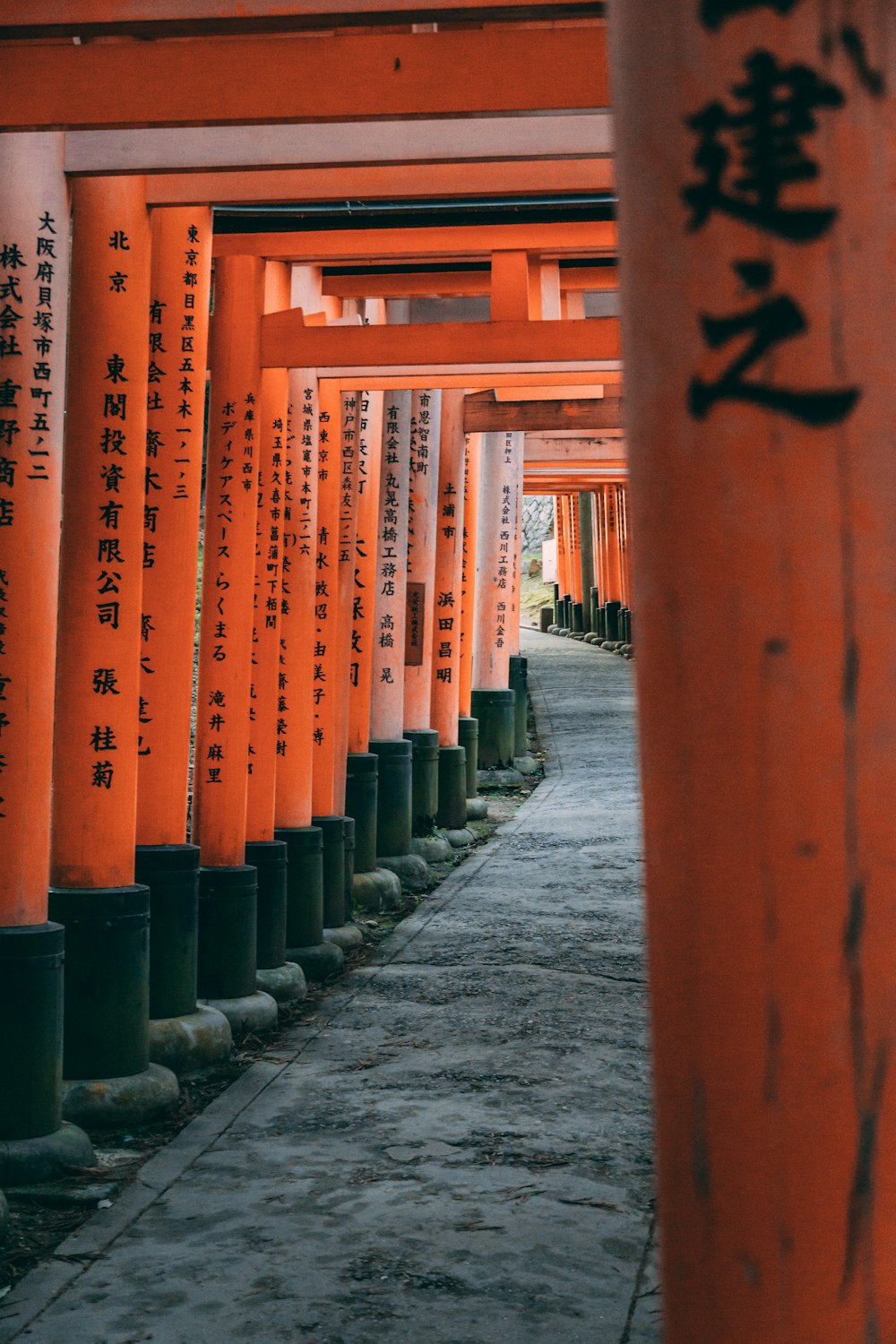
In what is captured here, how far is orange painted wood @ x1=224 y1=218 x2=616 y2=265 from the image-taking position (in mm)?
7312

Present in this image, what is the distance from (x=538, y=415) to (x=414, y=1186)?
9.16 meters

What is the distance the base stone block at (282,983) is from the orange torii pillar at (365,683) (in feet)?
7.72

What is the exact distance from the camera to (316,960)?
27.2 feet

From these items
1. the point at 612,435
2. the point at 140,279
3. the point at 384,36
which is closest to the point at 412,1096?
the point at 140,279

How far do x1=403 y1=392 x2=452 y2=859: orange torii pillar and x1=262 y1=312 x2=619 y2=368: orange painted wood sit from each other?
3.99 m

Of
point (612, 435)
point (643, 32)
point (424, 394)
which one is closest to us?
point (643, 32)

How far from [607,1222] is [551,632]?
110 ft

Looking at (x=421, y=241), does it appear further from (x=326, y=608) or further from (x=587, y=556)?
(x=587, y=556)

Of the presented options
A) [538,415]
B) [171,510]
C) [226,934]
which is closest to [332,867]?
[226,934]

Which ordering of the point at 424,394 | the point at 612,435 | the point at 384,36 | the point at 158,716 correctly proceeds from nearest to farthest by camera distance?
the point at 384,36 → the point at 158,716 → the point at 424,394 → the point at 612,435

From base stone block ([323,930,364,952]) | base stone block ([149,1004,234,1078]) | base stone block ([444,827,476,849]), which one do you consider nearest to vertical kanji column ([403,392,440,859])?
base stone block ([444,827,476,849])

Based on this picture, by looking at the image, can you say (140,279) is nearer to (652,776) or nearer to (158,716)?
(158,716)

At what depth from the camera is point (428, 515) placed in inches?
474

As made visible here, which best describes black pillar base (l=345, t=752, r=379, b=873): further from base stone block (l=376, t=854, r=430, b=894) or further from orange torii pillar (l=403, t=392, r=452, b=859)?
orange torii pillar (l=403, t=392, r=452, b=859)
